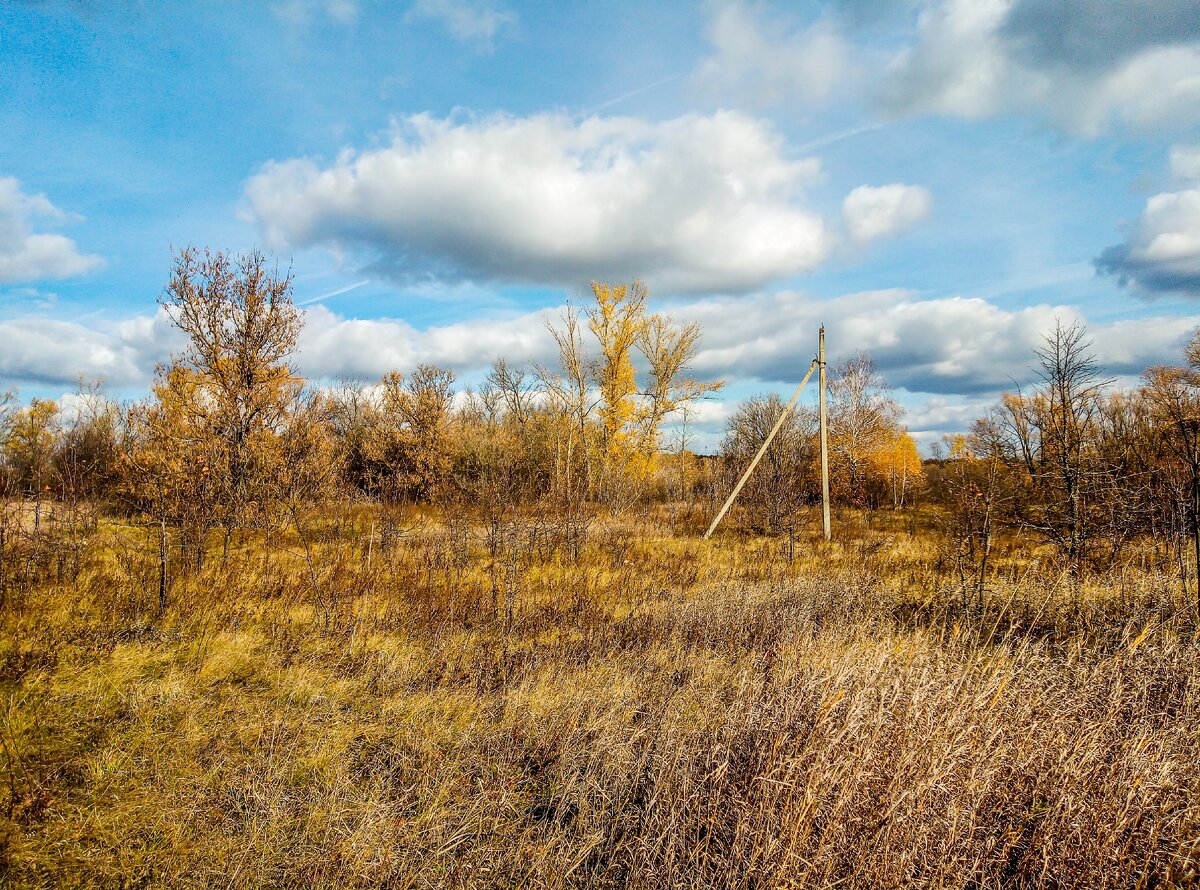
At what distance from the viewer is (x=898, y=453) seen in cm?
3725

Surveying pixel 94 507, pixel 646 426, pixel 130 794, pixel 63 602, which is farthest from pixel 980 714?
pixel 646 426

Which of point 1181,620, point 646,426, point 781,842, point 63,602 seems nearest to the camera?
point 781,842

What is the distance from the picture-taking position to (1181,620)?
19.4 feet

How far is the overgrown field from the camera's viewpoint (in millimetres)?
2881

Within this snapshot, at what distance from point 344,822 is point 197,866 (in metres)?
0.72

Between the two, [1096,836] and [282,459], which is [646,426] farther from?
[1096,836]

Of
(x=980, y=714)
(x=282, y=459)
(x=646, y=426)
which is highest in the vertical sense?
(x=646, y=426)

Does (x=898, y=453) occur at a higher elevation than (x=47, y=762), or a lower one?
higher

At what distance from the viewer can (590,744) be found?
417cm

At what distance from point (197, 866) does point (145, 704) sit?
7.70 feet

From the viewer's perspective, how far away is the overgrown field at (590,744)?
2881 mm

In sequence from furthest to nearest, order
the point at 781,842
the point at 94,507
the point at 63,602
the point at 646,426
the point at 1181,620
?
1. the point at 646,426
2. the point at 94,507
3. the point at 63,602
4. the point at 1181,620
5. the point at 781,842

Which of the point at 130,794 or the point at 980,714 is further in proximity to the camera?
the point at 980,714

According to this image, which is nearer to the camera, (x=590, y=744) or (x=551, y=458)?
(x=590, y=744)
